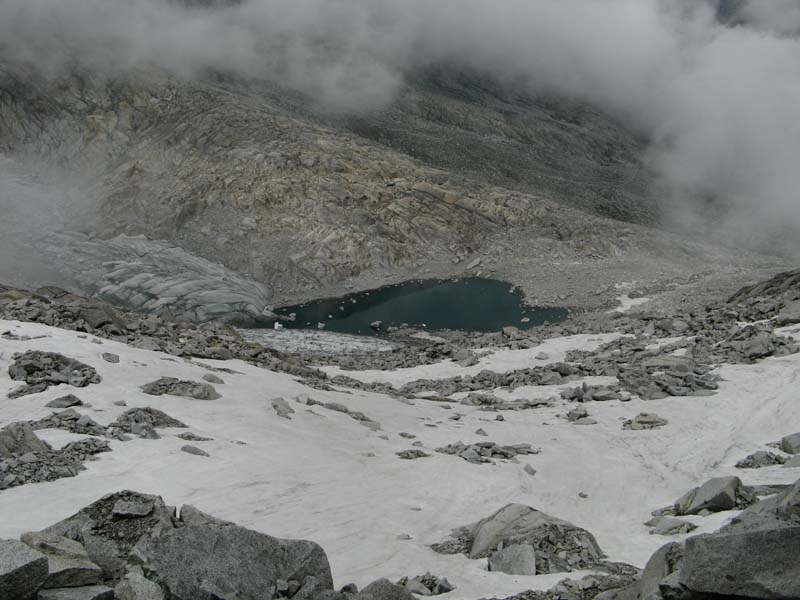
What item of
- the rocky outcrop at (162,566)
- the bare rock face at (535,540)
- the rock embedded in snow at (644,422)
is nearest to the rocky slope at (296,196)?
the rock embedded in snow at (644,422)

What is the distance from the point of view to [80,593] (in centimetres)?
511

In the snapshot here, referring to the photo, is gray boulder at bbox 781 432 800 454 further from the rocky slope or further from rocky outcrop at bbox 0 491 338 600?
the rocky slope

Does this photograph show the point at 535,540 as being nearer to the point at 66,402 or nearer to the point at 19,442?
the point at 19,442

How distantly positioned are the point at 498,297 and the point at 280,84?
41.5 meters

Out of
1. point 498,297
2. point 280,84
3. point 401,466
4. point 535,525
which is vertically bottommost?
point 498,297

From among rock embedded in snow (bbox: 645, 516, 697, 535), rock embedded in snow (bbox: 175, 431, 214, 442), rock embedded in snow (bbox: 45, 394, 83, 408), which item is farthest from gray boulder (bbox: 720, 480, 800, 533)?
rock embedded in snow (bbox: 45, 394, 83, 408)

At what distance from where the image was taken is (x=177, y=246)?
Answer: 56.8 metres

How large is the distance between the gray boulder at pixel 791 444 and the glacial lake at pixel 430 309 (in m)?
30.8

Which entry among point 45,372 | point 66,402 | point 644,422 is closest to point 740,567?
point 66,402

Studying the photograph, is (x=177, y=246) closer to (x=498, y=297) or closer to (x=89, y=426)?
(x=498, y=297)

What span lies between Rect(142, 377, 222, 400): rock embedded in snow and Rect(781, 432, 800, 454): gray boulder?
1131 cm

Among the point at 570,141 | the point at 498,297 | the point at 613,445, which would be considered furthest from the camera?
the point at 570,141

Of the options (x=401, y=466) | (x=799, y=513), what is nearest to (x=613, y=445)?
(x=401, y=466)

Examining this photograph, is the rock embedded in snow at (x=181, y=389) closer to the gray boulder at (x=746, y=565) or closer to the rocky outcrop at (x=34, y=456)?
the rocky outcrop at (x=34, y=456)
